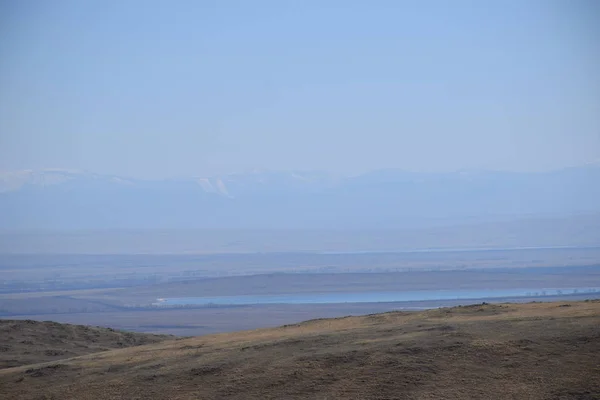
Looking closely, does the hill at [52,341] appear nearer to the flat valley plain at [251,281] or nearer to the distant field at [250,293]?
the flat valley plain at [251,281]

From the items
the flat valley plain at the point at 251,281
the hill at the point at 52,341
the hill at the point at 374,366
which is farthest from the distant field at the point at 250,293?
the hill at the point at 374,366

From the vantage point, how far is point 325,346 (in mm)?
22141

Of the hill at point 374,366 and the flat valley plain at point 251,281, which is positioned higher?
the flat valley plain at point 251,281

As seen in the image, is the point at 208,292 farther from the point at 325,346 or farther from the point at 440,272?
the point at 325,346

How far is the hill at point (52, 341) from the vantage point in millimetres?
29756

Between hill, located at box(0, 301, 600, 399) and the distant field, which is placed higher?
the distant field

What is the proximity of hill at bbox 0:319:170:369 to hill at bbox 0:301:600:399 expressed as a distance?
475 centimetres

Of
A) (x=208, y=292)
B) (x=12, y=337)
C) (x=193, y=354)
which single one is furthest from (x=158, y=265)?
(x=193, y=354)

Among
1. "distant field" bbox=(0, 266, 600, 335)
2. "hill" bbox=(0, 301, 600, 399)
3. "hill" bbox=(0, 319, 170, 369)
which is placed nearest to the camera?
"hill" bbox=(0, 301, 600, 399)

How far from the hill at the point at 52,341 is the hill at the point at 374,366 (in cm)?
475

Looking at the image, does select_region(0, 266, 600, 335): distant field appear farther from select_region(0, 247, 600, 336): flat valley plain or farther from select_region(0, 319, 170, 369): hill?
select_region(0, 319, 170, 369): hill

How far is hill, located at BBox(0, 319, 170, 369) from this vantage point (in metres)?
29.8

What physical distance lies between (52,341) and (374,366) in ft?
55.2

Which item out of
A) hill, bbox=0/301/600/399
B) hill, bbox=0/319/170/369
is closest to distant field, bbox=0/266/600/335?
hill, bbox=0/319/170/369
